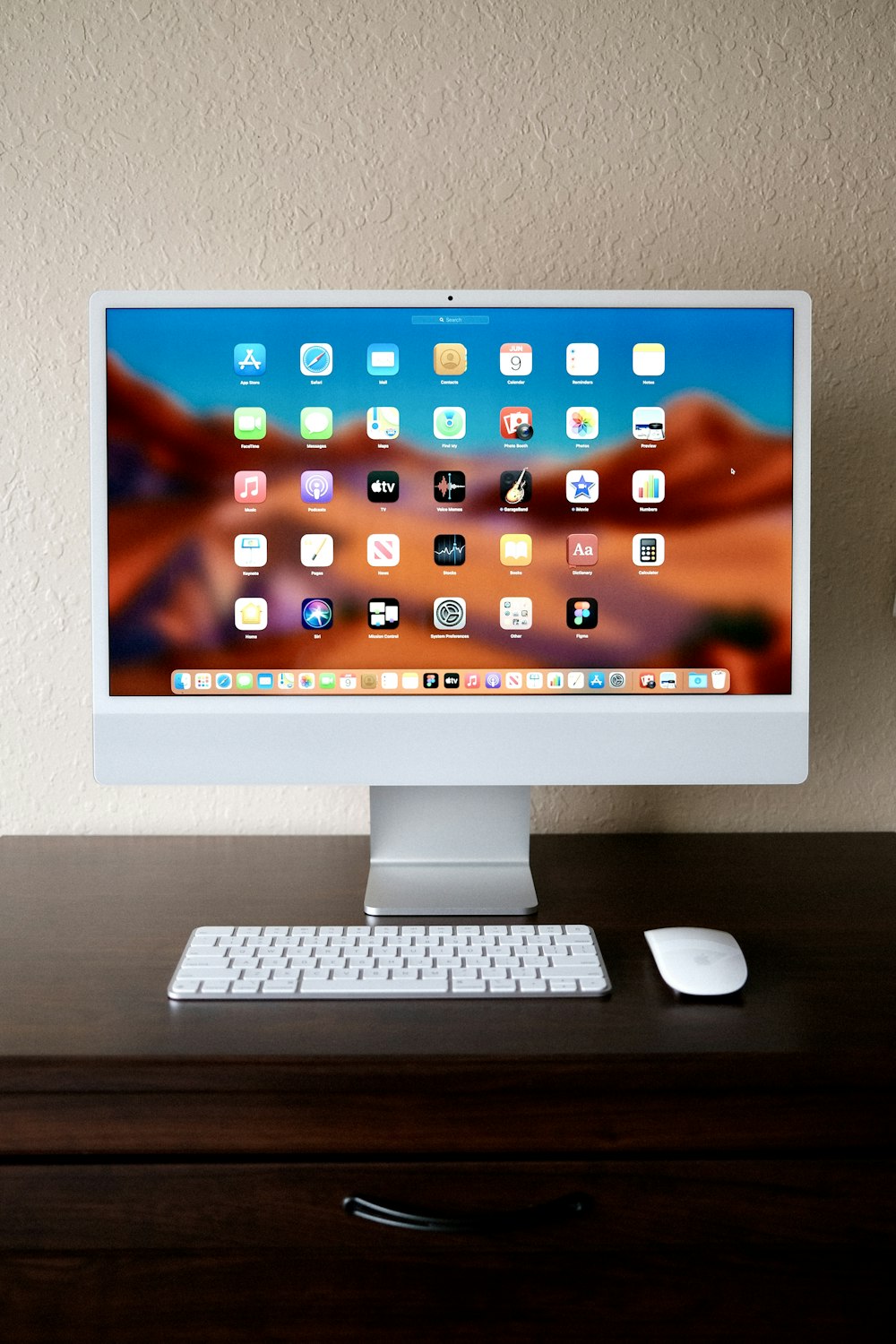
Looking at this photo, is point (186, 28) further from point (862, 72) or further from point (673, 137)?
point (862, 72)

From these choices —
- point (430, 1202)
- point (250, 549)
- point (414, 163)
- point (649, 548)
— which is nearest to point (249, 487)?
point (250, 549)

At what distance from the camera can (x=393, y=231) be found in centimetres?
120

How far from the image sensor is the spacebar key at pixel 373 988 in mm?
753

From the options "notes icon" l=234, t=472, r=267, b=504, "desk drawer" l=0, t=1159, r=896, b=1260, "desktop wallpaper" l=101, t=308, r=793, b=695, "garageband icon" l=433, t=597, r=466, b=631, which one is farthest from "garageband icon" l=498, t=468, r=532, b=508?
"desk drawer" l=0, t=1159, r=896, b=1260

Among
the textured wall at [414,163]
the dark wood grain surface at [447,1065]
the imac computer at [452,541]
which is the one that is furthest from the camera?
the textured wall at [414,163]

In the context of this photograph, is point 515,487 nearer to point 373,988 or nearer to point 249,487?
point 249,487

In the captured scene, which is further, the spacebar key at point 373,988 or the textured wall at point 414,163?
the textured wall at point 414,163

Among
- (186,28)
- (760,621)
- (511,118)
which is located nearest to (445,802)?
(760,621)

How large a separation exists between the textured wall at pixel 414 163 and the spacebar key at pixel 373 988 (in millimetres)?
693

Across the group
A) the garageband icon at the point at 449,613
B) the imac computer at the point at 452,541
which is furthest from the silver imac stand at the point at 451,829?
the garageband icon at the point at 449,613

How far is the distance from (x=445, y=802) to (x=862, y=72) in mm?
1023

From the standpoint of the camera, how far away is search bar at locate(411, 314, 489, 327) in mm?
935

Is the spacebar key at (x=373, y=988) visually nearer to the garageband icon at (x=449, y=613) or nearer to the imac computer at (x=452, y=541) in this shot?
the imac computer at (x=452, y=541)

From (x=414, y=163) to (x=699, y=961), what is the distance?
0.97m
